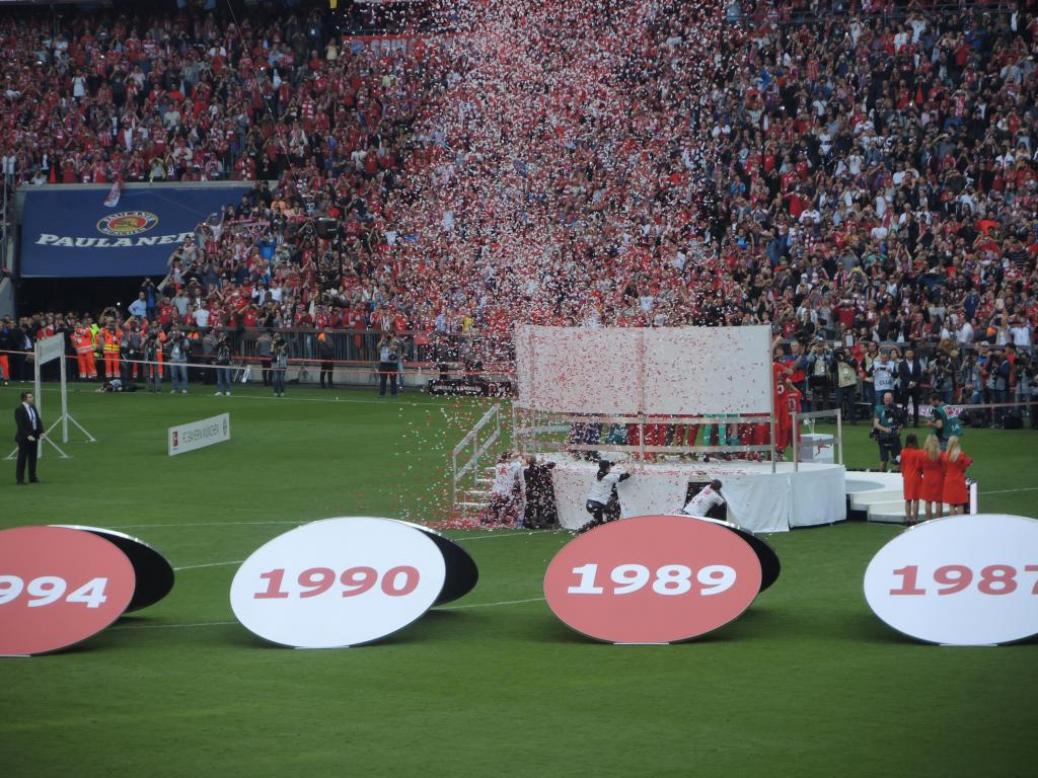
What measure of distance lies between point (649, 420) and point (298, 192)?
1082 inches

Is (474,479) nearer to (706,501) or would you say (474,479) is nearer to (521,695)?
(706,501)

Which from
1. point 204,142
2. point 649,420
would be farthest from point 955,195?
point 204,142

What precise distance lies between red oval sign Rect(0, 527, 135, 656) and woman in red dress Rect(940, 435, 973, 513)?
34.8ft

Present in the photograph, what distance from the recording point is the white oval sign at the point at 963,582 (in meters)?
14.7

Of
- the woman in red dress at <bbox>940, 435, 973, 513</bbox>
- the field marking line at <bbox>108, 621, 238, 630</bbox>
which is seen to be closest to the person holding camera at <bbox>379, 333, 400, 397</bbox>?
the woman in red dress at <bbox>940, 435, 973, 513</bbox>

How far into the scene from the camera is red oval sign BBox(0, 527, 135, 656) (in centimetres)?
1524

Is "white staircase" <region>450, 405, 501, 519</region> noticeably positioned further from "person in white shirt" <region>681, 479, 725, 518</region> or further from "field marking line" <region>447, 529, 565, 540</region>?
"person in white shirt" <region>681, 479, 725, 518</region>

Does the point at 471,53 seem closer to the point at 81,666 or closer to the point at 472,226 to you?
the point at 472,226

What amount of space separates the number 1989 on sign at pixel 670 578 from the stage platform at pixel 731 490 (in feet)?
19.7

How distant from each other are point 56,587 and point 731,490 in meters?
9.43

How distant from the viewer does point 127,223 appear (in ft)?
160

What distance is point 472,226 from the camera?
138 feet

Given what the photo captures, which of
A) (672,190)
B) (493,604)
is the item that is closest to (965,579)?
(493,604)

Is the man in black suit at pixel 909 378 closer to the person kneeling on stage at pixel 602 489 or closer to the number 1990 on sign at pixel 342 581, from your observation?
the person kneeling on stage at pixel 602 489
